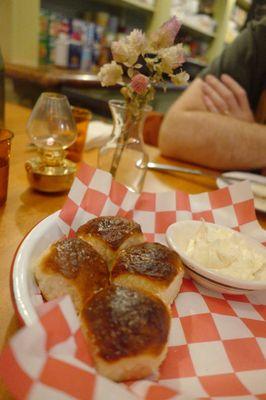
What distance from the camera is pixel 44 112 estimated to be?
0.85 m

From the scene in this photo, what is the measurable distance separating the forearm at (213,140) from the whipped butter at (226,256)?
63cm

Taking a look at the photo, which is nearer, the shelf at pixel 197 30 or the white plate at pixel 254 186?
the white plate at pixel 254 186

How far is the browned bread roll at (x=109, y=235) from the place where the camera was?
0.57 m

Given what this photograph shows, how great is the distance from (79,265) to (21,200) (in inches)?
14.1

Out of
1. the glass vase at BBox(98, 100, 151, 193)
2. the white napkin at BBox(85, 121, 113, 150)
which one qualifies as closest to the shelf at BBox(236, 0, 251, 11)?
the white napkin at BBox(85, 121, 113, 150)

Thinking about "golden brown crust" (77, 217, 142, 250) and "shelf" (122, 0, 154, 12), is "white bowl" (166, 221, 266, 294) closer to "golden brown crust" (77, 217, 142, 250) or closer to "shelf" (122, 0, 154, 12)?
"golden brown crust" (77, 217, 142, 250)

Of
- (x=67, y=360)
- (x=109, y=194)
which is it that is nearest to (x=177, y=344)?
(x=67, y=360)

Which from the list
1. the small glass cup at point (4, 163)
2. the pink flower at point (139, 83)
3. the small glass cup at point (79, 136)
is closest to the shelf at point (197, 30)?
the small glass cup at point (79, 136)

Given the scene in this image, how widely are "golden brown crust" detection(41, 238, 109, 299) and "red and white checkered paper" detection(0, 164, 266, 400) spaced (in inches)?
3.7

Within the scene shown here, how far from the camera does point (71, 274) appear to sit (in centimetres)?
46

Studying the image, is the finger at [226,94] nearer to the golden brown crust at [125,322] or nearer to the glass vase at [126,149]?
the glass vase at [126,149]

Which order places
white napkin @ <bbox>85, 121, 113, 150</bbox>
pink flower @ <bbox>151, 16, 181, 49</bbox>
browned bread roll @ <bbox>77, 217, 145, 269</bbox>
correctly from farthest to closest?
white napkin @ <bbox>85, 121, 113, 150</bbox>, pink flower @ <bbox>151, 16, 181, 49</bbox>, browned bread roll @ <bbox>77, 217, 145, 269</bbox>

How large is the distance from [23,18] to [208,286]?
7.08 ft

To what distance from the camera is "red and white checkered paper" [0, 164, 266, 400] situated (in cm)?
32
